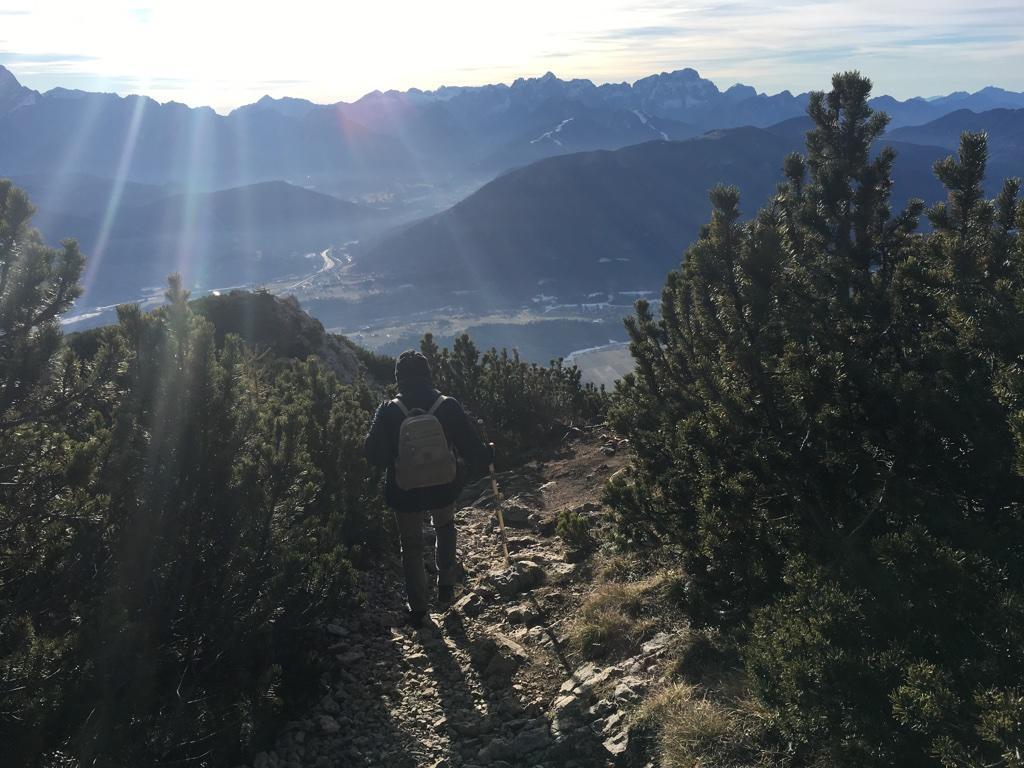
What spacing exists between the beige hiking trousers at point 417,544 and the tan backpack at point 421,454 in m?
0.38

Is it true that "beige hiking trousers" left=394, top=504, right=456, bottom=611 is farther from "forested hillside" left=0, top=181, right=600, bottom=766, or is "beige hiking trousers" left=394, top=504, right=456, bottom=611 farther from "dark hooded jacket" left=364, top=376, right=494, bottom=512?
"forested hillside" left=0, top=181, right=600, bottom=766

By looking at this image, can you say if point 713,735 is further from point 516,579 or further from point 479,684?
point 516,579

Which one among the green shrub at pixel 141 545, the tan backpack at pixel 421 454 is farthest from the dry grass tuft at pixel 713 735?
the tan backpack at pixel 421 454

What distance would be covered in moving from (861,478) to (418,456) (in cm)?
316

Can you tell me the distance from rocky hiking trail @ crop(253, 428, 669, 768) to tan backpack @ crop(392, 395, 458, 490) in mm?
1321

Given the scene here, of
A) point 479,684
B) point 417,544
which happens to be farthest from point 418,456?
point 479,684

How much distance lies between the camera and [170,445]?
13.9ft

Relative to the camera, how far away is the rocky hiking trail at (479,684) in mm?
3865

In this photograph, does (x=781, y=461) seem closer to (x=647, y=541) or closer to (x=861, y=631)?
(x=861, y=631)

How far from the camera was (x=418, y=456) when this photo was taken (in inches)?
209

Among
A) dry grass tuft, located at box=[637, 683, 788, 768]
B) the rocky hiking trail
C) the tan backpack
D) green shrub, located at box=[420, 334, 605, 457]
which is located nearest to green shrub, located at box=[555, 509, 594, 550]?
the rocky hiking trail

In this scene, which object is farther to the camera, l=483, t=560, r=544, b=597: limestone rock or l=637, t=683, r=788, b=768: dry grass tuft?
l=483, t=560, r=544, b=597: limestone rock

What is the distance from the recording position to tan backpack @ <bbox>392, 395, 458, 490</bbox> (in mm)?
5316

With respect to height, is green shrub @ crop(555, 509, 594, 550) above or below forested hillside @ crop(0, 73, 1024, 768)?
below
